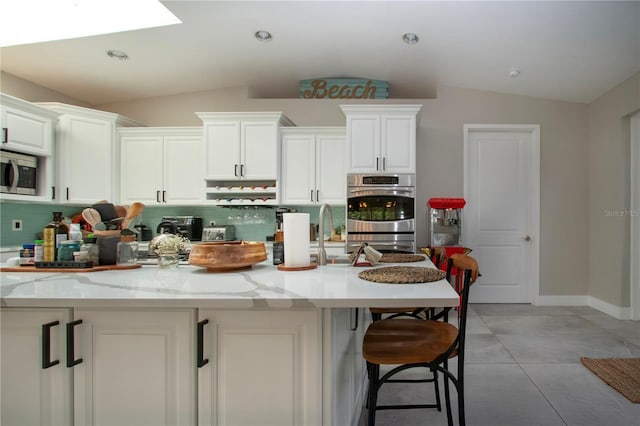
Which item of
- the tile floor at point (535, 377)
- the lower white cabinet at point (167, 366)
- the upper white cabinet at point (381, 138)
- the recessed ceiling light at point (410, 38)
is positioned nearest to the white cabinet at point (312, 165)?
the upper white cabinet at point (381, 138)

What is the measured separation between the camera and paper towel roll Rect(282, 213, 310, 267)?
65.9 inches

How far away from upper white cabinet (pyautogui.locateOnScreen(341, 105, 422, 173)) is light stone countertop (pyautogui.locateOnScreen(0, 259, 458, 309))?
2646 mm

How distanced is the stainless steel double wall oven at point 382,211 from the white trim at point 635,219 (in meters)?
2.35

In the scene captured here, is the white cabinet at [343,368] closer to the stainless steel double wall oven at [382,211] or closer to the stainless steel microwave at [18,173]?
the stainless steel double wall oven at [382,211]

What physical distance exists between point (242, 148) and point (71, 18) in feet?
6.42

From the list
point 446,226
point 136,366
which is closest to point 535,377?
point 446,226

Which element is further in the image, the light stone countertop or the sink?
the sink

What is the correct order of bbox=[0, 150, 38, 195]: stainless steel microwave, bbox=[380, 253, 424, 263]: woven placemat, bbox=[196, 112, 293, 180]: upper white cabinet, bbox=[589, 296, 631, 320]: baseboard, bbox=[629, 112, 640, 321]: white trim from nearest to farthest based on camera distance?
bbox=[380, 253, 424, 263]: woven placemat < bbox=[0, 150, 38, 195]: stainless steel microwave < bbox=[629, 112, 640, 321]: white trim < bbox=[589, 296, 631, 320]: baseboard < bbox=[196, 112, 293, 180]: upper white cabinet

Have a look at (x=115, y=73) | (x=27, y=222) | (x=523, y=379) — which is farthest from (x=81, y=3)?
(x=523, y=379)

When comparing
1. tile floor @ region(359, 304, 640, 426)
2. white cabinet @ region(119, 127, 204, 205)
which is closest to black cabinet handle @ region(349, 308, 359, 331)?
tile floor @ region(359, 304, 640, 426)

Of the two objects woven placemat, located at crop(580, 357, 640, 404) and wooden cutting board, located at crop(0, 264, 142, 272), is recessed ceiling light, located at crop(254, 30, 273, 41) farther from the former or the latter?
woven placemat, located at crop(580, 357, 640, 404)

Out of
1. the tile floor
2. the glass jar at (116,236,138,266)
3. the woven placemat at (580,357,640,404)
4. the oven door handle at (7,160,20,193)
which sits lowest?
the tile floor

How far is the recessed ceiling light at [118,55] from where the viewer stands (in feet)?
12.4

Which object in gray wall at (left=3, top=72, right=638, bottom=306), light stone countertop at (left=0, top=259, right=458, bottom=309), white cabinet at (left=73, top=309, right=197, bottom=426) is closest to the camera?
light stone countertop at (left=0, top=259, right=458, bottom=309)
